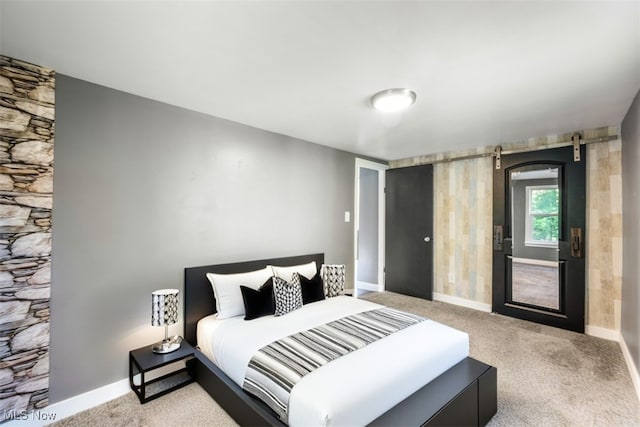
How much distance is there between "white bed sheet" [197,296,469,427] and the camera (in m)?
1.42

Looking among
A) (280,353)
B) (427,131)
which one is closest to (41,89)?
(280,353)

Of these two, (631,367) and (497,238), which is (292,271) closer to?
(497,238)

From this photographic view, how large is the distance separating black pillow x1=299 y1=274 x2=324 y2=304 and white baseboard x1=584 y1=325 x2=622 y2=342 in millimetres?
3141

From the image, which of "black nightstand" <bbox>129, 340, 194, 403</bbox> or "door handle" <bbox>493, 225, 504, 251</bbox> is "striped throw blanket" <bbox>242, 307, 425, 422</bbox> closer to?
"black nightstand" <bbox>129, 340, 194, 403</bbox>

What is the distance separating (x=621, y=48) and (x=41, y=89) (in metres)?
3.78

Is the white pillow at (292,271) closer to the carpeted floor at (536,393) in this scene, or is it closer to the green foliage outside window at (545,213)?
the carpeted floor at (536,393)

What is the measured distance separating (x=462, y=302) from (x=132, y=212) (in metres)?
4.47

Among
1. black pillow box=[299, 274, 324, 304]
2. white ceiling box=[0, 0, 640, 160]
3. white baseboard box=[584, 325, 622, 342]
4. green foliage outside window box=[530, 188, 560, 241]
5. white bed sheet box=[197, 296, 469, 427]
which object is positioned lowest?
white baseboard box=[584, 325, 622, 342]

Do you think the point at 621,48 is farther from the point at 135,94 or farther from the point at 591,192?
Answer: the point at 135,94

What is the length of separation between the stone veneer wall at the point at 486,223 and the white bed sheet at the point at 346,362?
7.63ft

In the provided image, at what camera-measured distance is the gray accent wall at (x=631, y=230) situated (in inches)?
91.0

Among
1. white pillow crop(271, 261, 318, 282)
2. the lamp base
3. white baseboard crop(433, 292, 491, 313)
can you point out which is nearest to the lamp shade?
the lamp base

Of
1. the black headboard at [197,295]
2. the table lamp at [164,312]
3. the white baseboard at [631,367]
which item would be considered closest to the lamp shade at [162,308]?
the table lamp at [164,312]

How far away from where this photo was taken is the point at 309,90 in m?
2.30
